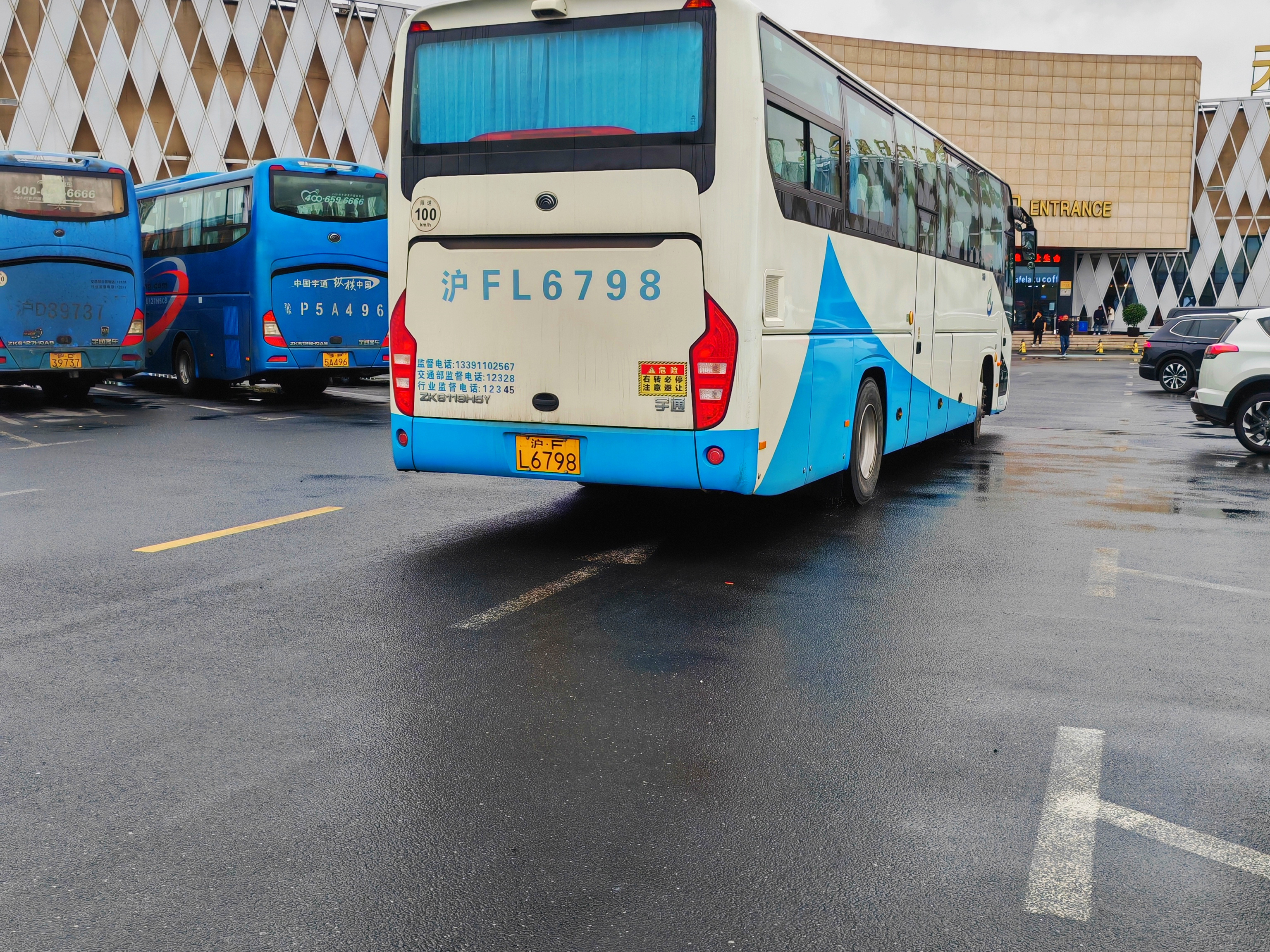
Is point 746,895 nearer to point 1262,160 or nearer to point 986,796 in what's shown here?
point 986,796

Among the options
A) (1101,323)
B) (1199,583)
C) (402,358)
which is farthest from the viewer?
(1101,323)

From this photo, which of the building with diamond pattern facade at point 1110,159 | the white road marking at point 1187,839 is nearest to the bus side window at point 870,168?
the white road marking at point 1187,839

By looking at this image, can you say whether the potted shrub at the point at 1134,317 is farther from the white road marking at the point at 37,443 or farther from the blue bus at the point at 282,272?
the white road marking at the point at 37,443

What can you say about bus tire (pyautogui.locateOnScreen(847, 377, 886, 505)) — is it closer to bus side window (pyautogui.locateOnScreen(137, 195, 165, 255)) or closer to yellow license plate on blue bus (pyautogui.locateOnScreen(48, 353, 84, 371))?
yellow license plate on blue bus (pyautogui.locateOnScreen(48, 353, 84, 371))

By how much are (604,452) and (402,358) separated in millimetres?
1568

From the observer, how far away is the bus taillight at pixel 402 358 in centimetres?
789

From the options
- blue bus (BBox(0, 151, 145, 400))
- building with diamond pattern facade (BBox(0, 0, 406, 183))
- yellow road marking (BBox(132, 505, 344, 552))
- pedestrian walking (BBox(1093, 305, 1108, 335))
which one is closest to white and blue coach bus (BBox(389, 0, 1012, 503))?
yellow road marking (BBox(132, 505, 344, 552))

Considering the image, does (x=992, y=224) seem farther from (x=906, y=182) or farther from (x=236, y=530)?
(x=236, y=530)

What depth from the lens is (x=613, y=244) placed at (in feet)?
23.9

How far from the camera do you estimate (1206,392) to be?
14.1 m

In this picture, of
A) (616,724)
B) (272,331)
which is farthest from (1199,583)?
(272,331)

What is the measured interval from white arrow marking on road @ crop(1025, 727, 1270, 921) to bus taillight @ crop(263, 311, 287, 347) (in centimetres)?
1630

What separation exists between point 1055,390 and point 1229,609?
21.1 meters

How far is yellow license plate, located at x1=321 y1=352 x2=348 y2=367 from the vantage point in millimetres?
19172
